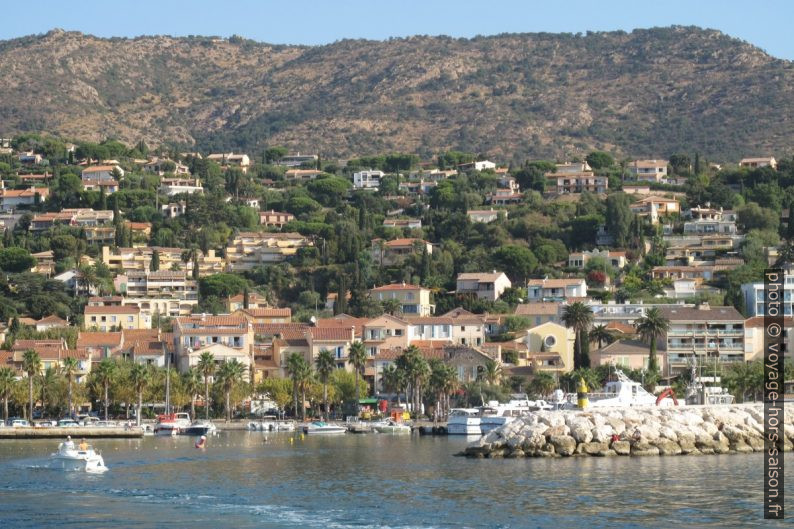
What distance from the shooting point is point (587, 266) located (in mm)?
145500

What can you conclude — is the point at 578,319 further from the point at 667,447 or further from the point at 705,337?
the point at 667,447

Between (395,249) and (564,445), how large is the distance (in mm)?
83287

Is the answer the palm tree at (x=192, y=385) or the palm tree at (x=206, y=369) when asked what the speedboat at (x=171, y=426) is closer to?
the palm tree at (x=206, y=369)

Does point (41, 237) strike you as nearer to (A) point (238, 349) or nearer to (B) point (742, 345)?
(A) point (238, 349)

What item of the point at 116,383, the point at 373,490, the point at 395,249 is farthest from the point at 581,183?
the point at 373,490

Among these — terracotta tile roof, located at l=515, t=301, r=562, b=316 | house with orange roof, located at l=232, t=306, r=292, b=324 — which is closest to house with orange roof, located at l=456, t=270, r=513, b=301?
terracotta tile roof, located at l=515, t=301, r=562, b=316

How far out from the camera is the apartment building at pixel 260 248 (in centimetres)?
15625

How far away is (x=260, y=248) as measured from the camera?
157625 millimetres

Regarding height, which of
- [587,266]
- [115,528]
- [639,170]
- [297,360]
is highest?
[639,170]

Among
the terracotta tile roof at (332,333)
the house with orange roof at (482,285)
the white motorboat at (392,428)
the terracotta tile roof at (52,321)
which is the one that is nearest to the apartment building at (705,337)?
the terracotta tile roof at (332,333)

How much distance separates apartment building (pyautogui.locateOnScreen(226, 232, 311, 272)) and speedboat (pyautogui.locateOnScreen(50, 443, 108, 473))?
86.2 meters

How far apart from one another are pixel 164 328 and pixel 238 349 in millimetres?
18210

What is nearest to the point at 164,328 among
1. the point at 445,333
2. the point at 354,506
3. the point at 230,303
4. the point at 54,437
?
the point at 230,303

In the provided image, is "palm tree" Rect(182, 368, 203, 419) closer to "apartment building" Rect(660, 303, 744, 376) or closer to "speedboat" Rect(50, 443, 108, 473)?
"speedboat" Rect(50, 443, 108, 473)
